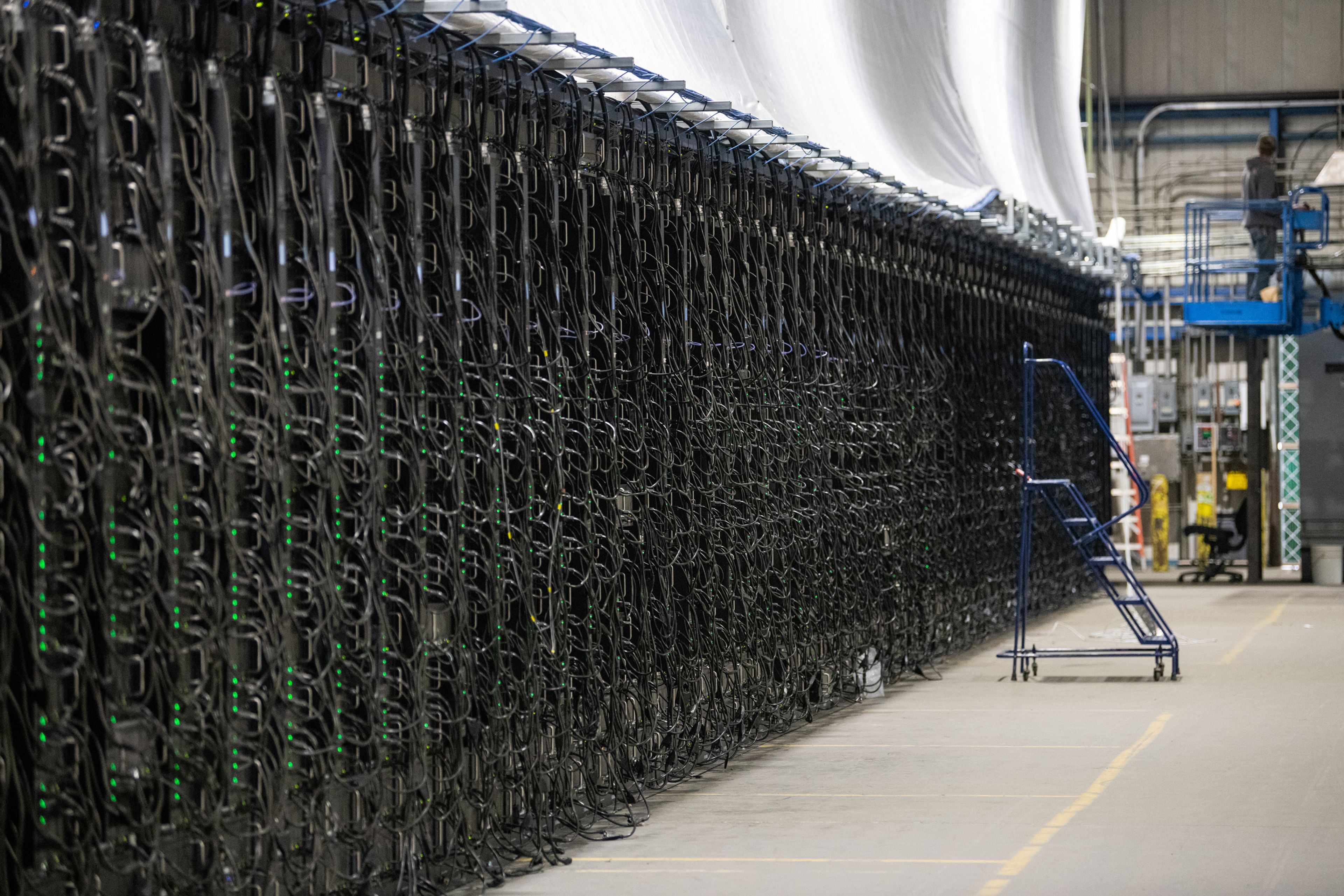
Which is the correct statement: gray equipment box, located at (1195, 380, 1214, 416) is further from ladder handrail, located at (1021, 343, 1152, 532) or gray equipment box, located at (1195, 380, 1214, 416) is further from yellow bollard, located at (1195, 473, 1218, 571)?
ladder handrail, located at (1021, 343, 1152, 532)

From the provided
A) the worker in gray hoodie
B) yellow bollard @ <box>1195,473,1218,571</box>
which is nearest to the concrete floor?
the worker in gray hoodie

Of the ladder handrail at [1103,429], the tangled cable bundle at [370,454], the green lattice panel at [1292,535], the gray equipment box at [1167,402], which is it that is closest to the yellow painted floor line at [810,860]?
the tangled cable bundle at [370,454]

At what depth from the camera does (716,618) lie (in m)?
11.1

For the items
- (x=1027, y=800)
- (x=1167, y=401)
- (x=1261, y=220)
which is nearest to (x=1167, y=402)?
(x=1167, y=401)

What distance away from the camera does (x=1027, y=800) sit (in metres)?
9.56

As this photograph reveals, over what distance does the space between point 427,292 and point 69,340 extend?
259 centimetres

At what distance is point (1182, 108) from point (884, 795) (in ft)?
69.9

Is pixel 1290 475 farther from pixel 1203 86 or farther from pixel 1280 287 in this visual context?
pixel 1203 86

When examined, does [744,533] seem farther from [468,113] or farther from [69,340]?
[69,340]

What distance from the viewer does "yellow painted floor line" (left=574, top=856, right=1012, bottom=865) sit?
8.05 metres

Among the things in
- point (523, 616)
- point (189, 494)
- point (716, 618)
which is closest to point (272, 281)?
point (189, 494)

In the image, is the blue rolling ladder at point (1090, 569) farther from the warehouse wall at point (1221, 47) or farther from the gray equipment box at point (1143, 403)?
the warehouse wall at point (1221, 47)

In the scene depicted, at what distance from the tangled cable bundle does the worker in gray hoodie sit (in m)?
12.5

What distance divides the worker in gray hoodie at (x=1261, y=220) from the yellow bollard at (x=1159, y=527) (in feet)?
11.1
